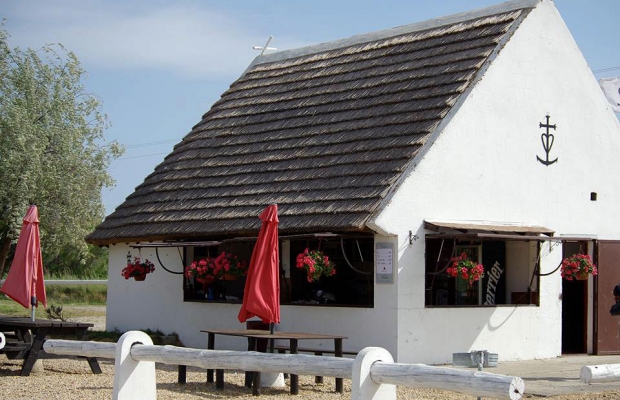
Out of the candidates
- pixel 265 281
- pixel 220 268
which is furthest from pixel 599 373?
pixel 220 268

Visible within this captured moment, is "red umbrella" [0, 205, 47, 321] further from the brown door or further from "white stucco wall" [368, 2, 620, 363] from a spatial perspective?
the brown door

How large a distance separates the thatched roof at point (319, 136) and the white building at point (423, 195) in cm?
4

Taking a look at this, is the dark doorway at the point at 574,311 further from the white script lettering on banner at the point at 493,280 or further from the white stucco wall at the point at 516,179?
the white script lettering on banner at the point at 493,280

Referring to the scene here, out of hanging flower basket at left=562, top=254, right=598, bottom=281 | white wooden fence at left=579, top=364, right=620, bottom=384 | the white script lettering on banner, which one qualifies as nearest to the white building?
the white script lettering on banner

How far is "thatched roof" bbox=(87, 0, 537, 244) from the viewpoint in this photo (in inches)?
626

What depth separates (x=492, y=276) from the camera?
1744cm

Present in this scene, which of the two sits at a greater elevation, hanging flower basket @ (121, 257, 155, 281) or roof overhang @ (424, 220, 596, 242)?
roof overhang @ (424, 220, 596, 242)

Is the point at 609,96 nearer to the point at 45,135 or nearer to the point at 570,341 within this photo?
the point at 570,341

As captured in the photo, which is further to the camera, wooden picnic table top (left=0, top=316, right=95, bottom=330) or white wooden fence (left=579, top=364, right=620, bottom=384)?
wooden picnic table top (left=0, top=316, right=95, bottom=330)

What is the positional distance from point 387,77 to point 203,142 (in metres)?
4.38

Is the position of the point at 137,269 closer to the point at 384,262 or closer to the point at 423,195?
the point at 384,262

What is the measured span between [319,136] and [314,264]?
3.17m

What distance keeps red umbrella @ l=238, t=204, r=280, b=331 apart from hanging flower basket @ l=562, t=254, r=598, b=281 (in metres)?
5.80

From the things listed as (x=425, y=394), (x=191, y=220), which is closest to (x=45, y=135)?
(x=191, y=220)
